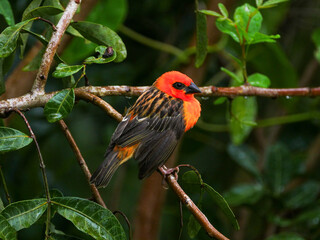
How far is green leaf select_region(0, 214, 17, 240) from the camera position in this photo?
1.54 metres

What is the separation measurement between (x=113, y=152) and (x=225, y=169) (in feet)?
8.10

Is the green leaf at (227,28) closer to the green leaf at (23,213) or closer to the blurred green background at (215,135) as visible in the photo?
the blurred green background at (215,135)

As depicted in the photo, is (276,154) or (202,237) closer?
(202,237)

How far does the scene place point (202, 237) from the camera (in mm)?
2307

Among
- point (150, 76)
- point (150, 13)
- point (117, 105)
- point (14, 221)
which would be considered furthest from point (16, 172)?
point (14, 221)

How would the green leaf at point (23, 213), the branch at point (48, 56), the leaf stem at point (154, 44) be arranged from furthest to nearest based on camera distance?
1. the leaf stem at point (154, 44)
2. the branch at point (48, 56)
3. the green leaf at point (23, 213)

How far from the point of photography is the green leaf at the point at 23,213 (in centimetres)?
165

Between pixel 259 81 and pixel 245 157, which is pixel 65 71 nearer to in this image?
pixel 259 81

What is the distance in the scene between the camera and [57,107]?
1.77 metres

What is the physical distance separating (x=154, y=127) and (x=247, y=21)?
0.66 metres

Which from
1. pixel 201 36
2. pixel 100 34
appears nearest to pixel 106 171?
pixel 100 34

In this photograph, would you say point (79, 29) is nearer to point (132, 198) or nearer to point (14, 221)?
point (14, 221)

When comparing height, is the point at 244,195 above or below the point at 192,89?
below

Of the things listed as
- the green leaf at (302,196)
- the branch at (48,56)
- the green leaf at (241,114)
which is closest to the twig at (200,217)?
the branch at (48,56)
